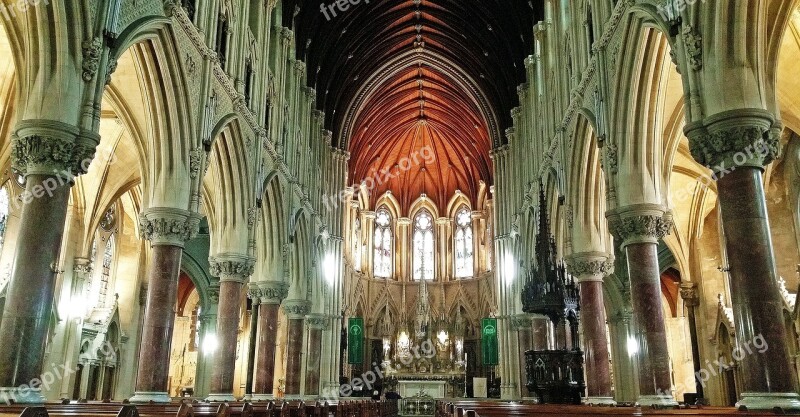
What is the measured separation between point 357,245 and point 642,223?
35.1 m

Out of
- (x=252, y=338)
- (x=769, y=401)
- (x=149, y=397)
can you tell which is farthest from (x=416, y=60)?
(x=769, y=401)

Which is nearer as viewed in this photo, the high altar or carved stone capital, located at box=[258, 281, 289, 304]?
carved stone capital, located at box=[258, 281, 289, 304]

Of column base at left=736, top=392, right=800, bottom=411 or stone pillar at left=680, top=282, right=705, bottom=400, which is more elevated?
stone pillar at left=680, top=282, right=705, bottom=400

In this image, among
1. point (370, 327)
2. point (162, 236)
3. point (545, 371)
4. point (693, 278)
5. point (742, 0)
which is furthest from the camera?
point (370, 327)

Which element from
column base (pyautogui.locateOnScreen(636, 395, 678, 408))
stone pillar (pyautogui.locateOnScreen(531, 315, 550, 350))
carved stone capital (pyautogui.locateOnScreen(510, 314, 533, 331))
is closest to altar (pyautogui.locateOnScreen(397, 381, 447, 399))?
carved stone capital (pyautogui.locateOnScreen(510, 314, 533, 331))

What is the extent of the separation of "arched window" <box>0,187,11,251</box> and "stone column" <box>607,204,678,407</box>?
17981mm

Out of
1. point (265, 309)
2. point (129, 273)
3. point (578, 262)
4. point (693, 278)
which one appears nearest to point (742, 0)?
point (578, 262)

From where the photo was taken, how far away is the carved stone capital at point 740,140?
9797 mm

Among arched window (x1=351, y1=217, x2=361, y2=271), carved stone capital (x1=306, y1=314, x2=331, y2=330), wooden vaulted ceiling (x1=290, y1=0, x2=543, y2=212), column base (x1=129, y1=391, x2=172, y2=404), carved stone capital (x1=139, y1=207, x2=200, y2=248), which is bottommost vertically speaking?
column base (x1=129, y1=391, x2=172, y2=404)

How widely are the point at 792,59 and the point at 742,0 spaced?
28.5 feet

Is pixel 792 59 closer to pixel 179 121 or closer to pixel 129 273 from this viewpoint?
pixel 179 121

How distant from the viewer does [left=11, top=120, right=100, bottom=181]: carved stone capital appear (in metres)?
10.2

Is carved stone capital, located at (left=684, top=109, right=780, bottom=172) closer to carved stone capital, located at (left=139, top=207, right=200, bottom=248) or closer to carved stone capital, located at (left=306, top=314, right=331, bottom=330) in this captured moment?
carved stone capital, located at (left=139, top=207, right=200, bottom=248)

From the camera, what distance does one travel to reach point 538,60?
89.0ft
